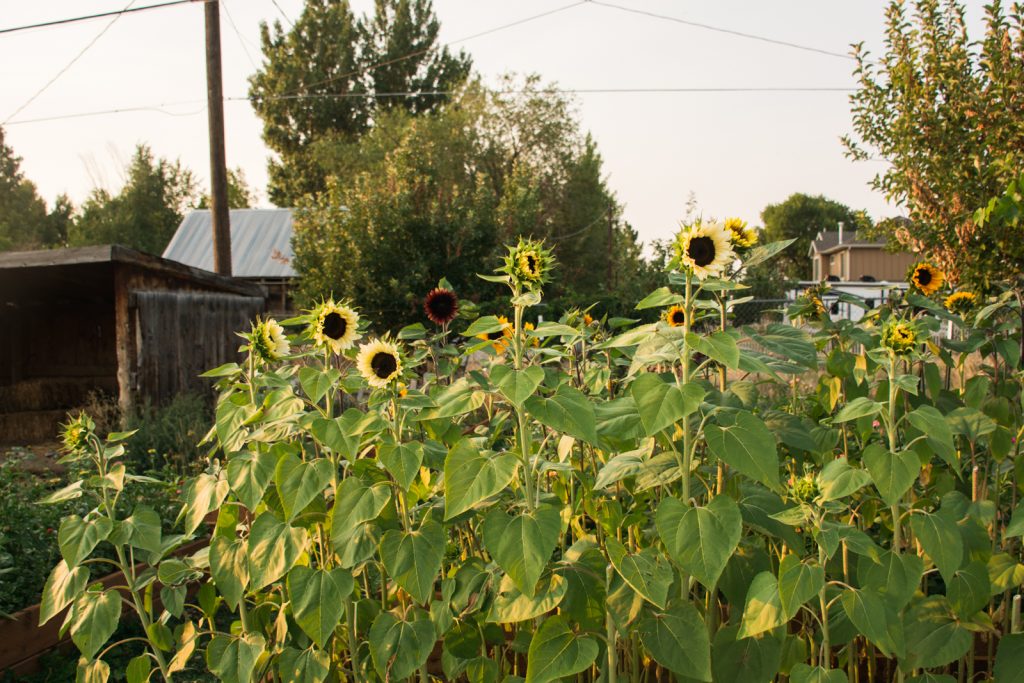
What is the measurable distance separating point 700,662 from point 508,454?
58cm

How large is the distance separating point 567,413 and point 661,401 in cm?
21

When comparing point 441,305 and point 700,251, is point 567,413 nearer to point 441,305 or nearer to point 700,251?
point 700,251

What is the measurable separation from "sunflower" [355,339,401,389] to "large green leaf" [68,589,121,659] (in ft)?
2.86

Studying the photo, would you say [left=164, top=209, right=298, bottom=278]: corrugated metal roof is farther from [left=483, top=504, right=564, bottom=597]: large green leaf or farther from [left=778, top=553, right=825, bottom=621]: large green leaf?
[left=778, top=553, right=825, bottom=621]: large green leaf

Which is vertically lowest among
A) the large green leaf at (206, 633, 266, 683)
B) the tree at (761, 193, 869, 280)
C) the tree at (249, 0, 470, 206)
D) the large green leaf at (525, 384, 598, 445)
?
the large green leaf at (206, 633, 266, 683)

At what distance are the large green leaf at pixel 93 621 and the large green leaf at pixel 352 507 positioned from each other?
0.67m

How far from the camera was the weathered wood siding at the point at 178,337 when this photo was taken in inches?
363

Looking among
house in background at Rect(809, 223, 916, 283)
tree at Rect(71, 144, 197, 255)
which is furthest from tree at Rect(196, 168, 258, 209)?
house in background at Rect(809, 223, 916, 283)

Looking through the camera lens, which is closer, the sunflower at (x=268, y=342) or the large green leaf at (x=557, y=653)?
the large green leaf at (x=557, y=653)

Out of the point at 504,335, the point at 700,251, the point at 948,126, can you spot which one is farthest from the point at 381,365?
the point at 948,126

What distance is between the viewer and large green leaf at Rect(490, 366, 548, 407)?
1.71 m

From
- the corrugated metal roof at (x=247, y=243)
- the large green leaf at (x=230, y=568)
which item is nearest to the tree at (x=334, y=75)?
the corrugated metal roof at (x=247, y=243)

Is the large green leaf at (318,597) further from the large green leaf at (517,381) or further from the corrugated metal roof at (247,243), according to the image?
the corrugated metal roof at (247,243)

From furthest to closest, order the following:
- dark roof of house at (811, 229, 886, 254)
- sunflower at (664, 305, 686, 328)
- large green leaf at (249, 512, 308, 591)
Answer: dark roof of house at (811, 229, 886, 254) < sunflower at (664, 305, 686, 328) < large green leaf at (249, 512, 308, 591)
